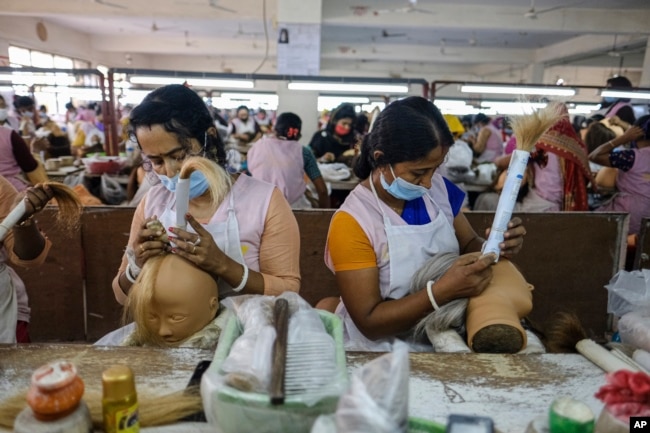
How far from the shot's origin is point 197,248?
1.53 meters

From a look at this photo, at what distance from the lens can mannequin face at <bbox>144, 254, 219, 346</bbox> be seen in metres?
1.48

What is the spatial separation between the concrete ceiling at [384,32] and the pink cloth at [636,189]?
5.59 m

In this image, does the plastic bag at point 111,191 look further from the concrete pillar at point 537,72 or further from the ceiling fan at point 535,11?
the concrete pillar at point 537,72

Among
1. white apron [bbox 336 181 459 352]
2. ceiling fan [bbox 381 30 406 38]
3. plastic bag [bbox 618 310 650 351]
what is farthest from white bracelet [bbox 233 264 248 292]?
ceiling fan [bbox 381 30 406 38]

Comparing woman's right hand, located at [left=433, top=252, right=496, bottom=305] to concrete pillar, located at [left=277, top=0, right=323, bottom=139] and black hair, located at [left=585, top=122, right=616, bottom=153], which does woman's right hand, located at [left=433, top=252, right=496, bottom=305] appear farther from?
concrete pillar, located at [left=277, top=0, right=323, bottom=139]

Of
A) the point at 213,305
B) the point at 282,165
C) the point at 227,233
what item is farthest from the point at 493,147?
the point at 213,305

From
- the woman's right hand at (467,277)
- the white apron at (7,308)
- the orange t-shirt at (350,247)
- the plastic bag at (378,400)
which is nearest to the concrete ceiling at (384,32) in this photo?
the white apron at (7,308)

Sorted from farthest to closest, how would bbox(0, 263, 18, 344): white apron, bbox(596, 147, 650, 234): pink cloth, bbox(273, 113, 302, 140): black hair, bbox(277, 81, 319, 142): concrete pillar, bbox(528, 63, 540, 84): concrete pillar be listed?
bbox(528, 63, 540, 84): concrete pillar → bbox(277, 81, 319, 142): concrete pillar → bbox(273, 113, 302, 140): black hair → bbox(596, 147, 650, 234): pink cloth → bbox(0, 263, 18, 344): white apron

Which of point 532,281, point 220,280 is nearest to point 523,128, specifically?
point 220,280

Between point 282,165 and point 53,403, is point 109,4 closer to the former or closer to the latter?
point 282,165

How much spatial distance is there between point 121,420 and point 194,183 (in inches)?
42.1

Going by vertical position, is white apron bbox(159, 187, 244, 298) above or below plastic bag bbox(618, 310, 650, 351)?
above

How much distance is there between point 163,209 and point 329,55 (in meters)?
17.2

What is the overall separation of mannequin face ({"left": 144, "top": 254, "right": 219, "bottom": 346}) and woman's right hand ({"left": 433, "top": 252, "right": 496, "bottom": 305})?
0.82 metres
